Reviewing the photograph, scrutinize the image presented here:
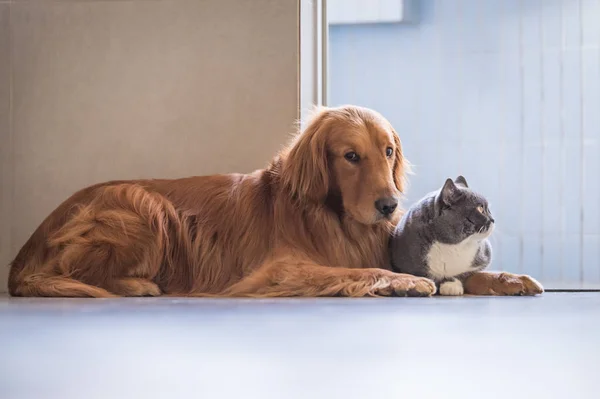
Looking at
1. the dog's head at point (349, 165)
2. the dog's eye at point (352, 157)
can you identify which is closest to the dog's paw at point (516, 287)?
the dog's head at point (349, 165)

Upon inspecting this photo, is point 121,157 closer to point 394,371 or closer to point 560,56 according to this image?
point 560,56

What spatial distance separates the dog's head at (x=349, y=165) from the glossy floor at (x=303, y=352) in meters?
0.56

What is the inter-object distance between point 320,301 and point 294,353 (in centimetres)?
100

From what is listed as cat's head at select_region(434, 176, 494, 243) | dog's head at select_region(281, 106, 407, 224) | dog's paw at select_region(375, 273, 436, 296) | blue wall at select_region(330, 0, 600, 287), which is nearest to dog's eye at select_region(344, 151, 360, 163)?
dog's head at select_region(281, 106, 407, 224)

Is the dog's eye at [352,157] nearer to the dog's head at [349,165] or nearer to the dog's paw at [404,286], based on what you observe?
the dog's head at [349,165]

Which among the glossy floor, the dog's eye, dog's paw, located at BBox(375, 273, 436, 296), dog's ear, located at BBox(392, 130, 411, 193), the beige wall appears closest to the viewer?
the glossy floor

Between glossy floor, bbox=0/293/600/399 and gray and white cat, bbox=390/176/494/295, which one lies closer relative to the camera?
glossy floor, bbox=0/293/600/399

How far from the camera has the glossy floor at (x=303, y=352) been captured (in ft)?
2.68

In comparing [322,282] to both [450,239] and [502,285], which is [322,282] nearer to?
[450,239]

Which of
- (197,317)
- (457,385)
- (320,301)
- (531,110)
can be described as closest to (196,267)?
(320,301)

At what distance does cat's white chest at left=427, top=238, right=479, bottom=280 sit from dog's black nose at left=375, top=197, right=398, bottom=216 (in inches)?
6.6

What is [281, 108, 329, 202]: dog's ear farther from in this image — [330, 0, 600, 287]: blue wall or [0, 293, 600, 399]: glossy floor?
[330, 0, 600, 287]: blue wall

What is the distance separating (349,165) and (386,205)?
181mm

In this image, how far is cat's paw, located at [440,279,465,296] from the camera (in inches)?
91.1
